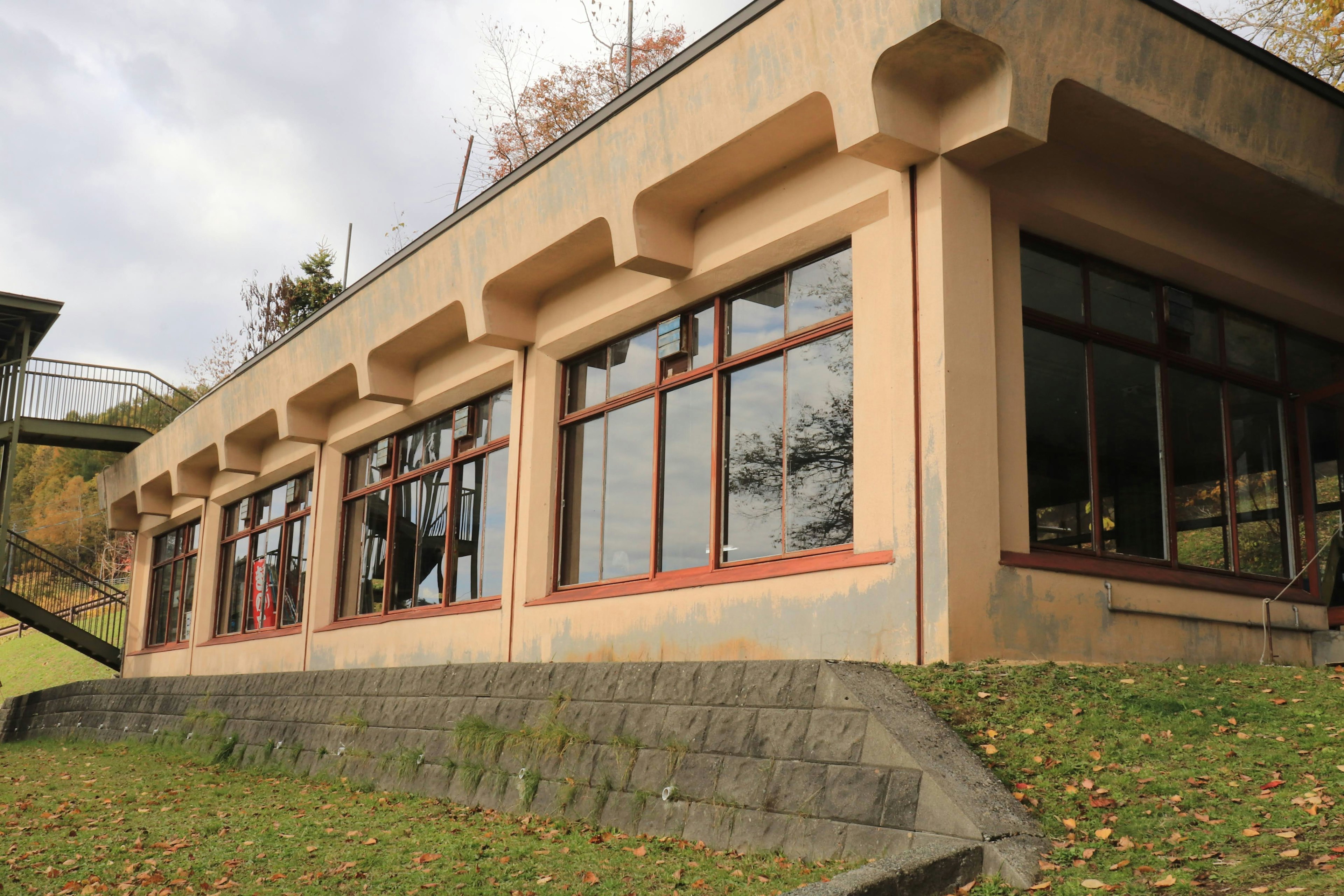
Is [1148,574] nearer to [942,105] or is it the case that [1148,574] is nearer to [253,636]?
[942,105]

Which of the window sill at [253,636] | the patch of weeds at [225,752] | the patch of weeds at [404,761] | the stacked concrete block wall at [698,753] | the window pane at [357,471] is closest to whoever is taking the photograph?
the stacked concrete block wall at [698,753]

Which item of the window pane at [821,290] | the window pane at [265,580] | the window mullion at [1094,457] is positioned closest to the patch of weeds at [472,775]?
the window pane at [821,290]

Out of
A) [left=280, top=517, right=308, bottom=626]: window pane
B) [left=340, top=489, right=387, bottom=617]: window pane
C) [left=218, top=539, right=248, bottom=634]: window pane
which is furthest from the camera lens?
[left=218, top=539, right=248, bottom=634]: window pane

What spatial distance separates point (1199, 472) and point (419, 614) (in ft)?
30.7

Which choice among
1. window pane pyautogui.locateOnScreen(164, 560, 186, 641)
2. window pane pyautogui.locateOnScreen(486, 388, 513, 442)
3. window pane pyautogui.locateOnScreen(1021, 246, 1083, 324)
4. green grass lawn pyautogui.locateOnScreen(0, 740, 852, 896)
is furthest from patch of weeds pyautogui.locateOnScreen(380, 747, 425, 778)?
window pane pyautogui.locateOnScreen(164, 560, 186, 641)

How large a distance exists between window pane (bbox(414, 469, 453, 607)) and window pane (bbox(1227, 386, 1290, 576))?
9113 millimetres

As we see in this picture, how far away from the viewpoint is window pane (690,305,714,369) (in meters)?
11.1

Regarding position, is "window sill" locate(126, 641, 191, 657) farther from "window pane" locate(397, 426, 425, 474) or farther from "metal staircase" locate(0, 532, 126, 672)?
"window pane" locate(397, 426, 425, 474)

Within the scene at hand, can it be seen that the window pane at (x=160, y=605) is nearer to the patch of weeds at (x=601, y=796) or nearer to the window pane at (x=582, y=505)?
the window pane at (x=582, y=505)

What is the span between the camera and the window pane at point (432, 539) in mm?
15273

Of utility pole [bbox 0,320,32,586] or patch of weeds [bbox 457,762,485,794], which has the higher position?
utility pole [bbox 0,320,32,586]

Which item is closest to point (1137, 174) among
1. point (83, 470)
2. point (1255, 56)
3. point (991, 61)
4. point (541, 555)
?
point (1255, 56)

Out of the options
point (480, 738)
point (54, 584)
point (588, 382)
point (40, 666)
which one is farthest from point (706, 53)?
point (40, 666)

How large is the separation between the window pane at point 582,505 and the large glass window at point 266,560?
7208 millimetres
